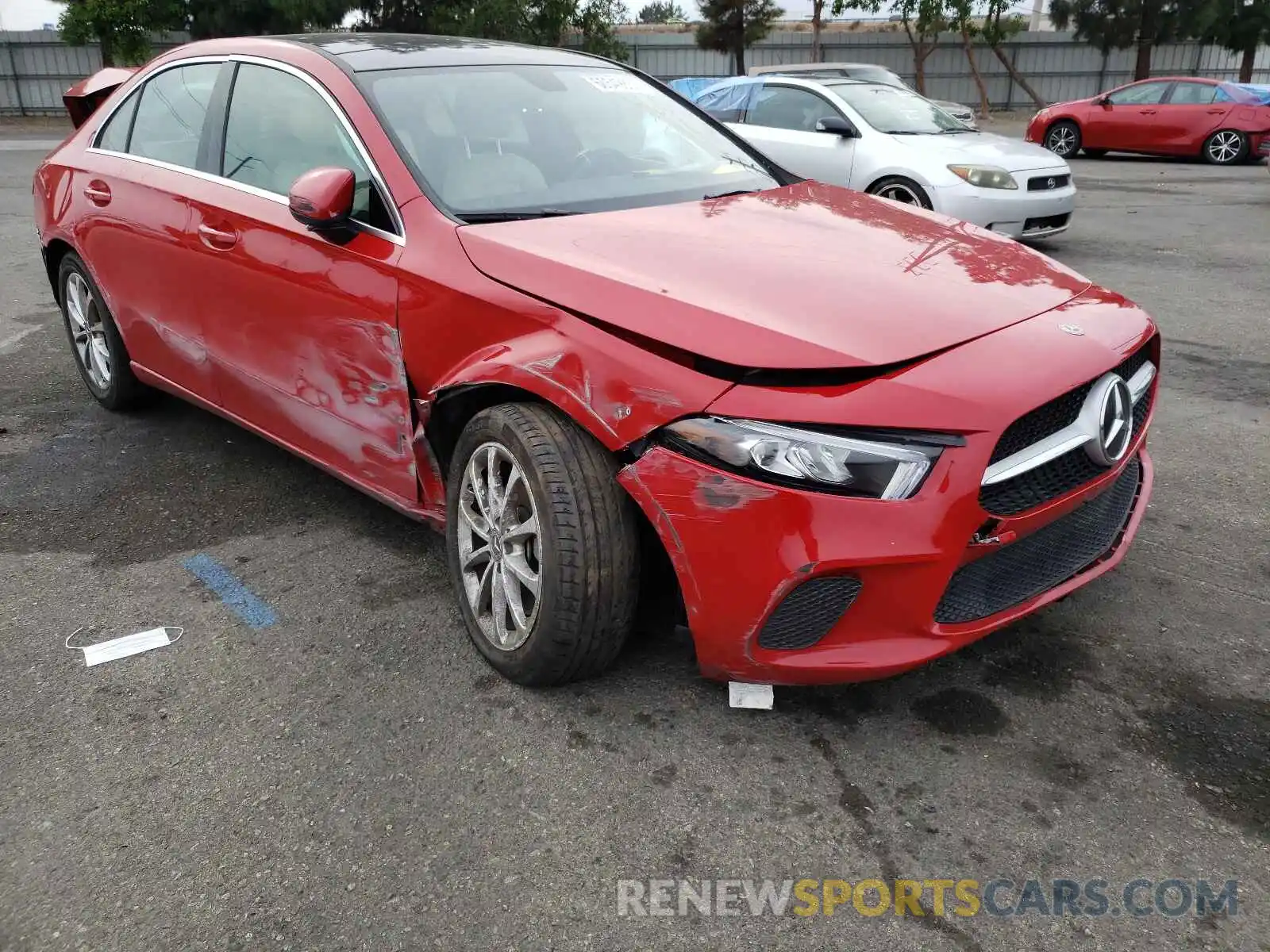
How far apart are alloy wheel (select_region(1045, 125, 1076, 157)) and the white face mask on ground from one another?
17.8m

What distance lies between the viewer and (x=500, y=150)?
326 centimetres

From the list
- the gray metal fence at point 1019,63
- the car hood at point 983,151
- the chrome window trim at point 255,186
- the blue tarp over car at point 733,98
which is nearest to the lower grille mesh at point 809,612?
the chrome window trim at point 255,186

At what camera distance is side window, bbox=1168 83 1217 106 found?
52.8 ft

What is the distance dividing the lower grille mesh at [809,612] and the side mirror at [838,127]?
24.3 feet

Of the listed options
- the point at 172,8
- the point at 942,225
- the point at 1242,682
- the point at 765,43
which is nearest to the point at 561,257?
the point at 942,225

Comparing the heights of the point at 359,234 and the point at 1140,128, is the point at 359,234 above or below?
Result: above

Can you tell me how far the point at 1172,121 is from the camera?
16.4 meters

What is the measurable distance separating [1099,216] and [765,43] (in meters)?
25.5

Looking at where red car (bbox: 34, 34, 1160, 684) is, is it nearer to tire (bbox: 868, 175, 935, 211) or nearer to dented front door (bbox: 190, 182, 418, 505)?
dented front door (bbox: 190, 182, 418, 505)

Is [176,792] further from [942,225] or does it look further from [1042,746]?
[942,225]

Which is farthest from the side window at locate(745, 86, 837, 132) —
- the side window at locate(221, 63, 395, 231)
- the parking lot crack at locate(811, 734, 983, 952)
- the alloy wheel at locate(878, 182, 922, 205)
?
the parking lot crack at locate(811, 734, 983, 952)

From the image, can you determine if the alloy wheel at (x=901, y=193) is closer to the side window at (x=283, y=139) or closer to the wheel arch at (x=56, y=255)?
the side window at (x=283, y=139)

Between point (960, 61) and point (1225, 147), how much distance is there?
19366mm

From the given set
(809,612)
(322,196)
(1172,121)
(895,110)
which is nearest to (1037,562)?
(809,612)
